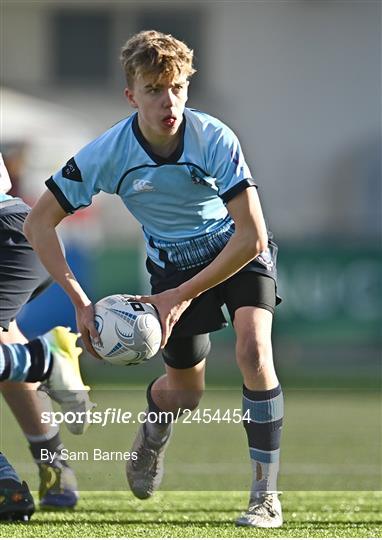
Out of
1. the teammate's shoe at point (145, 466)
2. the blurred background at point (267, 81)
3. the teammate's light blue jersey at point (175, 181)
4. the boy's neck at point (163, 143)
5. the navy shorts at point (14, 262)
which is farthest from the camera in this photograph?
the blurred background at point (267, 81)

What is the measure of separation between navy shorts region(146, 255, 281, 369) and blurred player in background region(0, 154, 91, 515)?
0.44 m

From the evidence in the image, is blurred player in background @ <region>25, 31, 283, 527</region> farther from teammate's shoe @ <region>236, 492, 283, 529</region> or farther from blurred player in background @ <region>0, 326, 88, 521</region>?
blurred player in background @ <region>0, 326, 88, 521</region>

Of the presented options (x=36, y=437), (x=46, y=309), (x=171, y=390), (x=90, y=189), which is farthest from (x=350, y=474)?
(x=46, y=309)

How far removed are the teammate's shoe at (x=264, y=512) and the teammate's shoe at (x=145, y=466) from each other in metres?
0.74

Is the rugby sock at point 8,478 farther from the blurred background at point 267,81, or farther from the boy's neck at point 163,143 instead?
the blurred background at point 267,81

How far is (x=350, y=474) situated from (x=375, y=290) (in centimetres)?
687

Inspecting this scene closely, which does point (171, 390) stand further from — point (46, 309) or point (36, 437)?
point (46, 309)

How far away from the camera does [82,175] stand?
496 centimetres

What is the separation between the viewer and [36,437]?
17.7 ft

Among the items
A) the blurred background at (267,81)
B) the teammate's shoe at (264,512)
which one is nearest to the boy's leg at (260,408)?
the teammate's shoe at (264,512)

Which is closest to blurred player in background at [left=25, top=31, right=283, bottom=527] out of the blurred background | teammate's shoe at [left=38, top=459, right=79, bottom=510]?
teammate's shoe at [left=38, top=459, right=79, bottom=510]

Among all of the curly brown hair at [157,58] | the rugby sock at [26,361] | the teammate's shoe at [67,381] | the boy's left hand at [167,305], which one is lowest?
the teammate's shoe at [67,381]

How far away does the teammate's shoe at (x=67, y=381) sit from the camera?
206 inches

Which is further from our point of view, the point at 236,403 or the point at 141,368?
the point at 141,368
